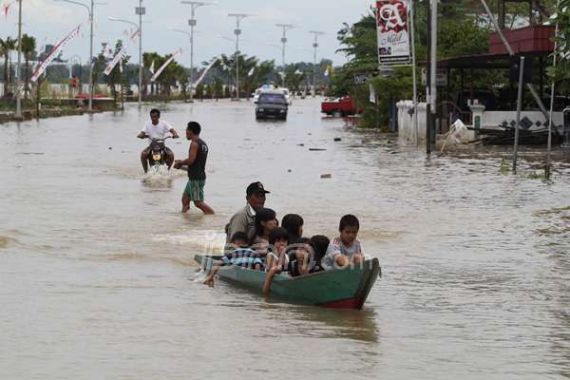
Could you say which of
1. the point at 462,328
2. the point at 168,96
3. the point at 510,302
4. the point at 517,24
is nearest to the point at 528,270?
the point at 510,302

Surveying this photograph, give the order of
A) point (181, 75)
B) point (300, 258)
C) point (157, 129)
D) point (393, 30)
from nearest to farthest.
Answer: point (300, 258)
point (157, 129)
point (393, 30)
point (181, 75)

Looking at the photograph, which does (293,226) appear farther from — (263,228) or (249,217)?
(249,217)

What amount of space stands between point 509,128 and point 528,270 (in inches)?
1028

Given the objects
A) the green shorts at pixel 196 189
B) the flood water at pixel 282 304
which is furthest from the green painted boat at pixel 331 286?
the green shorts at pixel 196 189

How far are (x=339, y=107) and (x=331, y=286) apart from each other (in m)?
64.2

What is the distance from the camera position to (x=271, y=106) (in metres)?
69.7

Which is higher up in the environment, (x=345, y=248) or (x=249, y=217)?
(x=249, y=217)

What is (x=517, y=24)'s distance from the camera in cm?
6066

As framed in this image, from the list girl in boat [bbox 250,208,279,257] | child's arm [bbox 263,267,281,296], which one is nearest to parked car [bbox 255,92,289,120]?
girl in boat [bbox 250,208,279,257]

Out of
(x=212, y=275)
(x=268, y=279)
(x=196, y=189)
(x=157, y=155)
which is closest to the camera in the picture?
(x=268, y=279)

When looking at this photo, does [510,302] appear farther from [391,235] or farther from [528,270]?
[391,235]

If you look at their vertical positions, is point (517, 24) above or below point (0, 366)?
above

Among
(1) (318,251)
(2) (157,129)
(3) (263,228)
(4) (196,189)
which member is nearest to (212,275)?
(3) (263,228)

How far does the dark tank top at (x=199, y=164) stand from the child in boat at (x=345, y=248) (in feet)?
23.4
